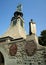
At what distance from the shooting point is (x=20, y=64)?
1684 centimetres

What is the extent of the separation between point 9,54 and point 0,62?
70.8 inches

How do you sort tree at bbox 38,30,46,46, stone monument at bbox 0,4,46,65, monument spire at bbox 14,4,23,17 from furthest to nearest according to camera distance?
monument spire at bbox 14,4,23,17 → tree at bbox 38,30,46,46 → stone monument at bbox 0,4,46,65

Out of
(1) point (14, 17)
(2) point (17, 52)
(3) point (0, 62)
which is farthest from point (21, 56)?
(1) point (14, 17)

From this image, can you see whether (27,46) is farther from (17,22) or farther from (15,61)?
(17,22)

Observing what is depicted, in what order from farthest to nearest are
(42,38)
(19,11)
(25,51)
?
1. (19,11)
2. (42,38)
3. (25,51)

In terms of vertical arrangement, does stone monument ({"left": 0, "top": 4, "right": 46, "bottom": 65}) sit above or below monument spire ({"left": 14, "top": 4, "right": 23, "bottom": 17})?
below

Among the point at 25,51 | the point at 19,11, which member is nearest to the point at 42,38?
the point at 19,11

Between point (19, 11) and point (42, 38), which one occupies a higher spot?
point (19, 11)

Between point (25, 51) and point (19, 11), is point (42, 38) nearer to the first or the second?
point (19, 11)

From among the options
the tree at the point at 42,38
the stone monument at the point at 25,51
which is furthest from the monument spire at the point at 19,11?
the stone monument at the point at 25,51

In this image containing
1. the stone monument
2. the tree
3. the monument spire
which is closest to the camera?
the stone monument

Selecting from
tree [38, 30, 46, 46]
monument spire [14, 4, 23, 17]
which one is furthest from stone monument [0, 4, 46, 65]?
monument spire [14, 4, 23, 17]

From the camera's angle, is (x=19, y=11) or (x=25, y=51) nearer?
(x=25, y=51)

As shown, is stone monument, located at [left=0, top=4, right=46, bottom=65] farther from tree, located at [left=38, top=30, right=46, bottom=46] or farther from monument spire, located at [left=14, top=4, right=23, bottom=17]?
monument spire, located at [left=14, top=4, right=23, bottom=17]
